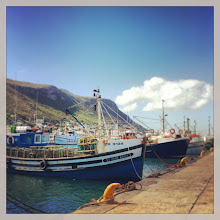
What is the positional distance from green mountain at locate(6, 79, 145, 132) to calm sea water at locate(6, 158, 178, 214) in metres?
46.2

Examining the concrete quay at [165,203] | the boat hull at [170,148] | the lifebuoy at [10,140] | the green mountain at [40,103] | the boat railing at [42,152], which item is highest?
the green mountain at [40,103]

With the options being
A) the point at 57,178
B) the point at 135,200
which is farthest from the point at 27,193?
the point at 135,200

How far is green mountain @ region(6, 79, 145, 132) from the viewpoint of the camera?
79.9 m

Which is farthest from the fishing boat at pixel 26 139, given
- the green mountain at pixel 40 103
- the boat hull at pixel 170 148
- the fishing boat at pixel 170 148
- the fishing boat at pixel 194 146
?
the green mountain at pixel 40 103

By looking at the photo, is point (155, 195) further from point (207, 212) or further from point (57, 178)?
point (57, 178)

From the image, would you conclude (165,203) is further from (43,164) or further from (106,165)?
(43,164)

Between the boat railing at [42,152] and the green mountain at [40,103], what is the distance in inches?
1612

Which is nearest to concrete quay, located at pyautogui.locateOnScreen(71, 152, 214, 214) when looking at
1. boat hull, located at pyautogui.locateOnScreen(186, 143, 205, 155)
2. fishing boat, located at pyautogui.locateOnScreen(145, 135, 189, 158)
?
fishing boat, located at pyautogui.locateOnScreen(145, 135, 189, 158)

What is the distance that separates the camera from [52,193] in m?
13.1

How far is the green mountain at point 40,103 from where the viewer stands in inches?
3147

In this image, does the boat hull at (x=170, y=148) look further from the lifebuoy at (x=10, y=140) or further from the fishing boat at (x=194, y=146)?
the lifebuoy at (x=10, y=140)

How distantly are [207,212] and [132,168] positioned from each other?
409 inches

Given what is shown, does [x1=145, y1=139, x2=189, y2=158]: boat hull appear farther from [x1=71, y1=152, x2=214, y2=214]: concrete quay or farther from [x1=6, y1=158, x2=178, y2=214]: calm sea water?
[x1=71, y1=152, x2=214, y2=214]: concrete quay

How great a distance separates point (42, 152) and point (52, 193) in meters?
6.98
